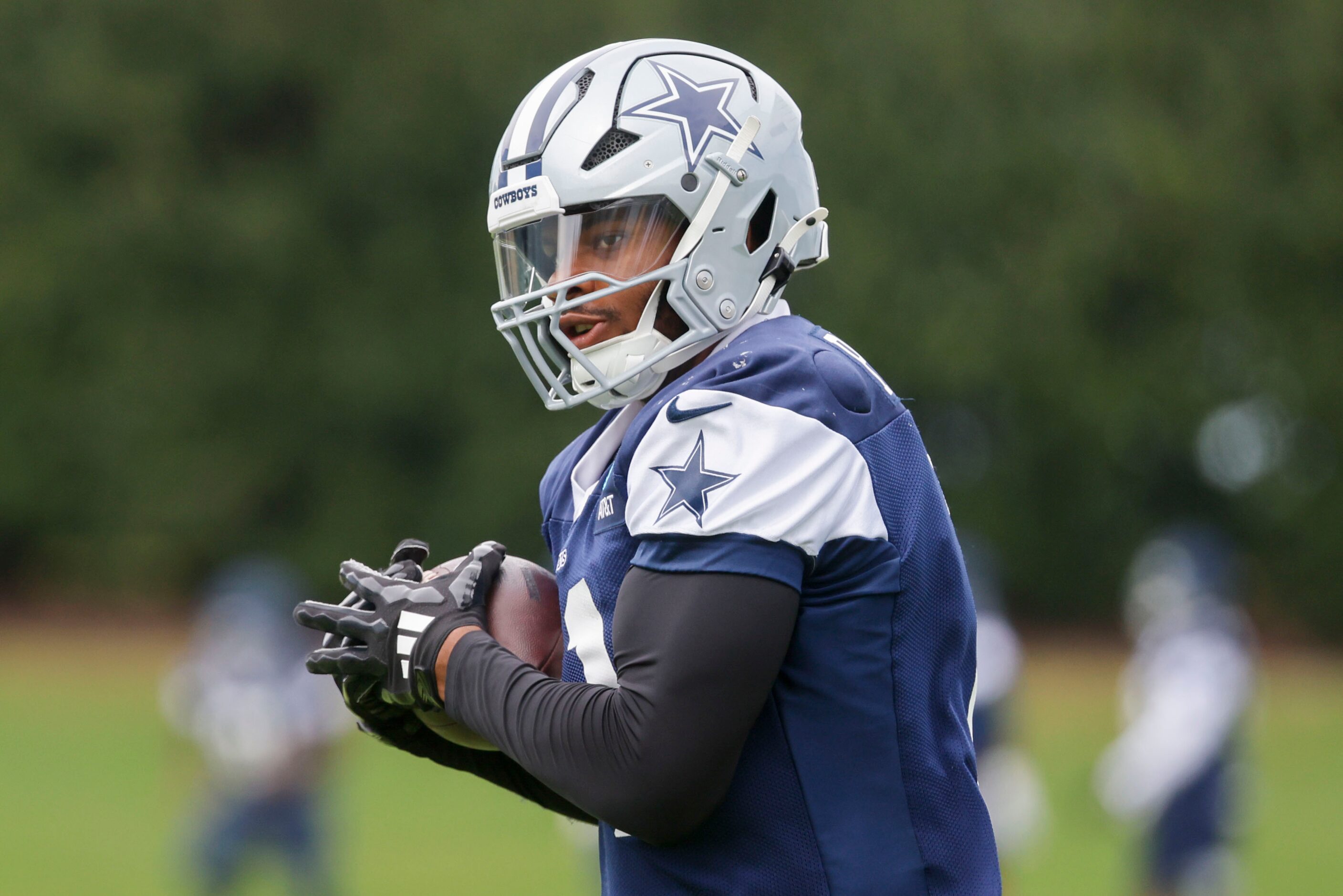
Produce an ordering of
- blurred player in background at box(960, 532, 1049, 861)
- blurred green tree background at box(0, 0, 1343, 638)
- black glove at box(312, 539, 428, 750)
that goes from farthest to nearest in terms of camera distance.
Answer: blurred green tree background at box(0, 0, 1343, 638) < blurred player in background at box(960, 532, 1049, 861) < black glove at box(312, 539, 428, 750)

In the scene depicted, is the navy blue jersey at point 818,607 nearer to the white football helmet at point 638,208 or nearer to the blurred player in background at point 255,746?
the white football helmet at point 638,208

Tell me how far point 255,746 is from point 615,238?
737cm

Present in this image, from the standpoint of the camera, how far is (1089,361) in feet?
70.9

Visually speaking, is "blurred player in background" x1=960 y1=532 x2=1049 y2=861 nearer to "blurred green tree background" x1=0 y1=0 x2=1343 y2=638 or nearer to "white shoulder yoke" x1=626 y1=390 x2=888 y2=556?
"white shoulder yoke" x1=626 y1=390 x2=888 y2=556

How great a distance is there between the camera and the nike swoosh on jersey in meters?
2.15

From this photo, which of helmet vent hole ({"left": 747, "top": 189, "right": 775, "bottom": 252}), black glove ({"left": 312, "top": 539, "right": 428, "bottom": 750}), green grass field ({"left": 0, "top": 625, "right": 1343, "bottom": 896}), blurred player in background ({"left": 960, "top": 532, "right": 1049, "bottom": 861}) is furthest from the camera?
green grass field ({"left": 0, "top": 625, "right": 1343, "bottom": 896})

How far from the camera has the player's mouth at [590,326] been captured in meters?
2.50

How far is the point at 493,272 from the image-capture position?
2147cm

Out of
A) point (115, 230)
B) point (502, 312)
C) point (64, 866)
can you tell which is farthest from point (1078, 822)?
point (115, 230)

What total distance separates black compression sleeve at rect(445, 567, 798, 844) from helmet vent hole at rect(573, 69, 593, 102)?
0.86m

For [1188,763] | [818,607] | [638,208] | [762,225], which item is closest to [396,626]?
[818,607]

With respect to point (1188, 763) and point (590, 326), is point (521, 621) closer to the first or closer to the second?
point (590, 326)

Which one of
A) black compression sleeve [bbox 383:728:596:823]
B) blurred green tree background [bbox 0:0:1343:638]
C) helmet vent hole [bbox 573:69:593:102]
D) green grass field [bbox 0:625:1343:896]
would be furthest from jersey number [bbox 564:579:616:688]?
blurred green tree background [bbox 0:0:1343:638]

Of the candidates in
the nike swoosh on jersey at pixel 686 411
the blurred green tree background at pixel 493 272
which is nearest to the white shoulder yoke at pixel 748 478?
the nike swoosh on jersey at pixel 686 411
